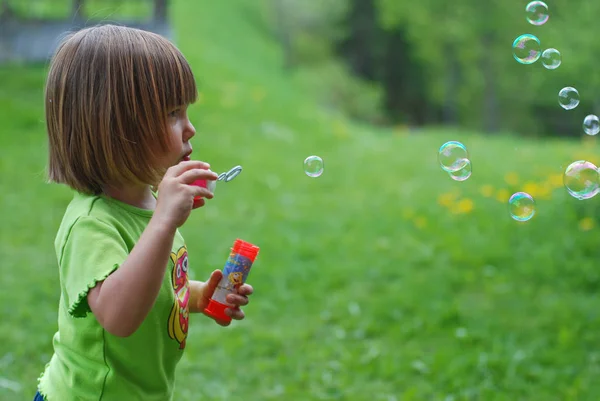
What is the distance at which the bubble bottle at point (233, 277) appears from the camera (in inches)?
82.7

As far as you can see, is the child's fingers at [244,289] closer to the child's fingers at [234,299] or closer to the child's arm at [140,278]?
the child's fingers at [234,299]

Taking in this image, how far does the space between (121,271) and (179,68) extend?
1.81 ft

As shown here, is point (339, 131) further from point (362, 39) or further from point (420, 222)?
point (362, 39)

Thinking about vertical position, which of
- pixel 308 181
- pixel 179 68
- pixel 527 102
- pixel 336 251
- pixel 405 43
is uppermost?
pixel 179 68

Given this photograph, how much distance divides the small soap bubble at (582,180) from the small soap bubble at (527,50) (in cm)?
52

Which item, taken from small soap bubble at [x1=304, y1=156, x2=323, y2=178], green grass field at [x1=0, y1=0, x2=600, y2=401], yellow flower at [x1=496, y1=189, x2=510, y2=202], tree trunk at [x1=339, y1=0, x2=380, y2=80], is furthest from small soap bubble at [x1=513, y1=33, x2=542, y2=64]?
tree trunk at [x1=339, y1=0, x2=380, y2=80]

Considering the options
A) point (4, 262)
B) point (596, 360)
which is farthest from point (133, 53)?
point (4, 262)

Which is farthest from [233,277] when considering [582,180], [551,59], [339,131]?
[339,131]

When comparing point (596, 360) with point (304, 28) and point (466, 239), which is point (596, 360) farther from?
point (304, 28)

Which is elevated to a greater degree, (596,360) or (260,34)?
(596,360)

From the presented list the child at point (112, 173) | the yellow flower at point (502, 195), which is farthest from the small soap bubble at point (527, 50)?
the yellow flower at point (502, 195)

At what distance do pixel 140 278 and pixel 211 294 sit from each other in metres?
0.62

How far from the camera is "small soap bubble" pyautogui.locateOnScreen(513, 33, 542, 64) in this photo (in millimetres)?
3146

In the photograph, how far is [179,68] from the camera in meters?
1.86
